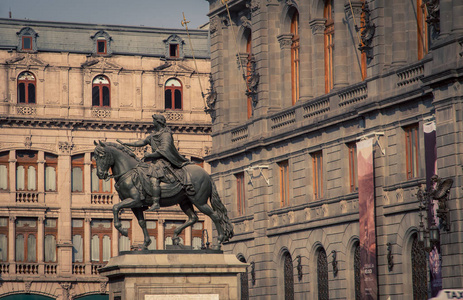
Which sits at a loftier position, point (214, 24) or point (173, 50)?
point (173, 50)

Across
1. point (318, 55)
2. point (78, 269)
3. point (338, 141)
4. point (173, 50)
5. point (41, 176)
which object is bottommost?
point (78, 269)

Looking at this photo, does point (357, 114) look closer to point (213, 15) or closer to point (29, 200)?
point (213, 15)

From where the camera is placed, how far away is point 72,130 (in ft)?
298

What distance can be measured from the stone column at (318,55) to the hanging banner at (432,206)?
46.5 ft

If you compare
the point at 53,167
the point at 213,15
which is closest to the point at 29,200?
the point at 53,167

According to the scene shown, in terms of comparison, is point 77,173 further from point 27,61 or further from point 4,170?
point 27,61

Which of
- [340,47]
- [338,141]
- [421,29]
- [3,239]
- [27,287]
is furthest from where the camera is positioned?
[3,239]

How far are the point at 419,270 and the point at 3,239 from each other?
45859 millimetres

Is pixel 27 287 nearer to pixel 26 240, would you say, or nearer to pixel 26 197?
pixel 26 240

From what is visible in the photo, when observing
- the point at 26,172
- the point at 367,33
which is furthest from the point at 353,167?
the point at 26,172

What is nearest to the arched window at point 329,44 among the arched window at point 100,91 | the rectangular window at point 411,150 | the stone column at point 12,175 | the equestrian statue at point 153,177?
the rectangular window at point 411,150

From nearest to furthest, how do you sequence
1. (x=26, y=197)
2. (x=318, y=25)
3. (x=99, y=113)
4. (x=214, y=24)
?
(x=318, y=25)
(x=214, y=24)
(x=26, y=197)
(x=99, y=113)

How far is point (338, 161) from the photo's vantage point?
59.0 meters

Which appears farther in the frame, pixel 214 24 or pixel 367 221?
pixel 214 24
